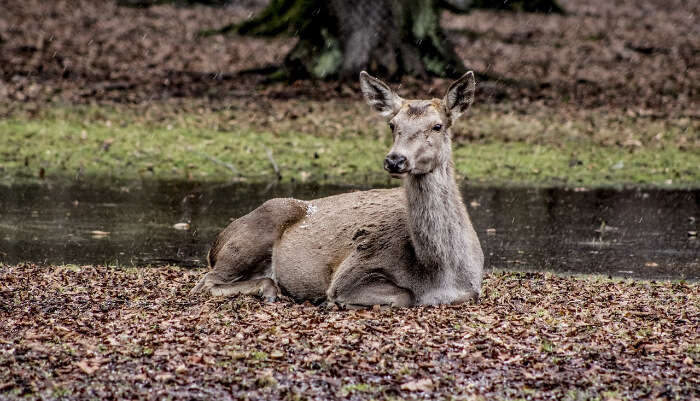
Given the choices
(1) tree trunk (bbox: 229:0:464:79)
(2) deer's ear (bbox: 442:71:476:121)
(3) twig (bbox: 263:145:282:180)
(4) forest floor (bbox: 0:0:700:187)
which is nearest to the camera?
(2) deer's ear (bbox: 442:71:476:121)

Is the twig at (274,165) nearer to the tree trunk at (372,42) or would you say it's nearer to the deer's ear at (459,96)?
the tree trunk at (372,42)

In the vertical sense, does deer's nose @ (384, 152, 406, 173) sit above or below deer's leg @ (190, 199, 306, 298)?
above

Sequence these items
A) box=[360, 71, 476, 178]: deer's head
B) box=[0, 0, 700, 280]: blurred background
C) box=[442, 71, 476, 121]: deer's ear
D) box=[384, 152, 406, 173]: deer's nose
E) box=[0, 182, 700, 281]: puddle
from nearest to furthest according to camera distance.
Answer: box=[384, 152, 406, 173]: deer's nose, box=[360, 71, 476, 178]: deer's head, box=[442, 71, 476, 121]: deer's ear, box=[0, 182, 700, 281]: puddle, box=[0, 0, 700, 280]: blurred background

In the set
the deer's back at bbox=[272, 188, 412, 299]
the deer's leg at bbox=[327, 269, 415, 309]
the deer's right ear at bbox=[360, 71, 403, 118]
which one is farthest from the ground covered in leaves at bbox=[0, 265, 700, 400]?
the deer's right ear at bbox=[360, 71, 403, 118]

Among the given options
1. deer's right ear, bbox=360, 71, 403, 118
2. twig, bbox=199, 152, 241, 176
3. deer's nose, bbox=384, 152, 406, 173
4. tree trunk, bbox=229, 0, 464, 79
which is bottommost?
twig, bbox=199, 152, 241, 176

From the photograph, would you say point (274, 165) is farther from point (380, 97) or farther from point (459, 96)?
point (459, 96)

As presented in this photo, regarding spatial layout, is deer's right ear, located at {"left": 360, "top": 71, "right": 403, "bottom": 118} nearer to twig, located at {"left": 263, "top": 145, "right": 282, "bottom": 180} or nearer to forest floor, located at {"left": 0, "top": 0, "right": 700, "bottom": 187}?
forest floor, located at {"left": 0, "top": 0, "right": 700, "bottom": 187}

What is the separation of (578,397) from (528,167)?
10881 millimetres

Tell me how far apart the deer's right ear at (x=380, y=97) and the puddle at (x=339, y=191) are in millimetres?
2592

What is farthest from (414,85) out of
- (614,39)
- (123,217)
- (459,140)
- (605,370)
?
(605,370)

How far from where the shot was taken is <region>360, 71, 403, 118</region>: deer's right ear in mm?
8359

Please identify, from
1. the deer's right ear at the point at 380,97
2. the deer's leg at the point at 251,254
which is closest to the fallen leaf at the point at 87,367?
the deer's leg at the point at 251,254

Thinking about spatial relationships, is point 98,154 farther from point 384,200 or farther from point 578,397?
point 578,397

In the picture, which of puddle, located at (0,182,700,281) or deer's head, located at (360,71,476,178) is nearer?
deer's head, located at (360,71,476,178)
